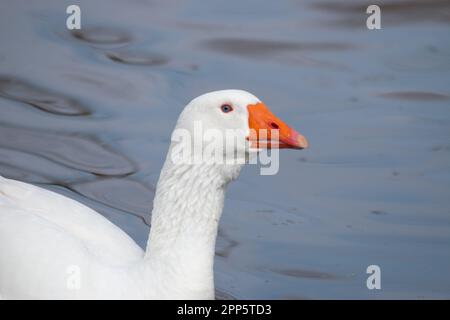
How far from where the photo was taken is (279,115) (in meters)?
7.68

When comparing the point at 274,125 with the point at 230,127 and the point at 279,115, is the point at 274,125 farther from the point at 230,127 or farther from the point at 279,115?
the point at 279,115

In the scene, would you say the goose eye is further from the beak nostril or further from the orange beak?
the beak nostril

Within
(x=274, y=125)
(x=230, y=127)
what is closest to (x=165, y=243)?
(x=230, y=127)

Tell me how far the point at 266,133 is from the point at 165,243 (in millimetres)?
688

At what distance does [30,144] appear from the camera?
7.36m

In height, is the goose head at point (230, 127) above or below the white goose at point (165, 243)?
above

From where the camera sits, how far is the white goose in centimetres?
454

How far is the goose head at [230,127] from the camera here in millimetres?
4520

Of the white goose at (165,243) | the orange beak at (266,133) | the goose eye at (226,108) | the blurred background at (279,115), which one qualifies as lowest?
the white goose at (165,243)

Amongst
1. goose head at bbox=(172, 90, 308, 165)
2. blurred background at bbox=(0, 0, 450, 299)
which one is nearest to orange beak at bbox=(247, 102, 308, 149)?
goose head at bbox=(172, 90, 308, 165)

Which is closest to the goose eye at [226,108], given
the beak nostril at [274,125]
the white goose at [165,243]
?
the white goose at [165,243]

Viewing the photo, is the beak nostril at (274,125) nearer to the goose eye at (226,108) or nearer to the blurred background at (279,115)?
the goose eye at (226,108)

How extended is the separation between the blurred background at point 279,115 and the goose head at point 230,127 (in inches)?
55.3
